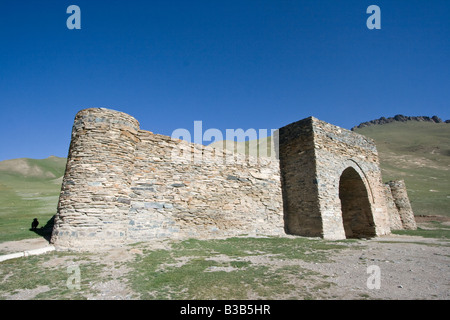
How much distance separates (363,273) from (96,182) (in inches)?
302

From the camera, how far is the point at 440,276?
4.70 metres

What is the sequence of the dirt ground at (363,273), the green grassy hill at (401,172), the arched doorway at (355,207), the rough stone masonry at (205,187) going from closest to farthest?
the dirt ground at (363,273) → the rough stone masonry at (205,187) → the arched doorway at (355,207) → the green grassy hill at (401,172)

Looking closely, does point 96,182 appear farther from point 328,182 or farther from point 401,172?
point 401,172

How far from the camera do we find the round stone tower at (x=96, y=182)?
7.03 metres

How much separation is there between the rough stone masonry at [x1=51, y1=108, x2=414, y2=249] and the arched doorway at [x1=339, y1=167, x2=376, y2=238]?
0.06 metres

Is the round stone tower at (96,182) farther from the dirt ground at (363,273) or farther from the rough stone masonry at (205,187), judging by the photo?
the dirt ground at (363,273)

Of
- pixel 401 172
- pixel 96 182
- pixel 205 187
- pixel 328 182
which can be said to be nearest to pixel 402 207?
pixel 328 182

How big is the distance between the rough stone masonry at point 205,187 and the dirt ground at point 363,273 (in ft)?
4.66

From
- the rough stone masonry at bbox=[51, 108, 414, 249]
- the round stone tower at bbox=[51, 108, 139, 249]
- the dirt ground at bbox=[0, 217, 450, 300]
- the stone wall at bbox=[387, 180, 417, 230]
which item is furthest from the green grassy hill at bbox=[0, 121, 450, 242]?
the dirt ground at bbox=[0, 217, 450, 300]

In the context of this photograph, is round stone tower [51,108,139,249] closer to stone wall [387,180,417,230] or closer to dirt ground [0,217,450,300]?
dirt ground [0,217,450,300]

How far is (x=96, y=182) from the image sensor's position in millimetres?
7520

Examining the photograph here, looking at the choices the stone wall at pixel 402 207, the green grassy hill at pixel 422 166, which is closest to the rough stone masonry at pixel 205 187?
the stone wall at pixel 402 207
